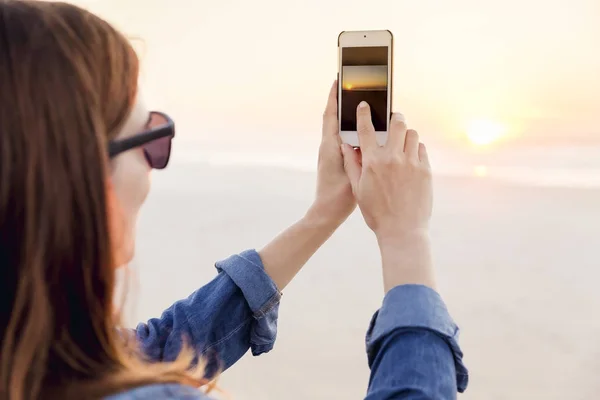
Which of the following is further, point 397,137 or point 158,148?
point 397,137

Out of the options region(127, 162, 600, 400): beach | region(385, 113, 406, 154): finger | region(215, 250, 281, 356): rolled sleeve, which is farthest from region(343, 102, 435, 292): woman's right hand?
region(127, 162, 600, 400): beach

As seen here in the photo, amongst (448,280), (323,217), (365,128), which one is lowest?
(448,280)

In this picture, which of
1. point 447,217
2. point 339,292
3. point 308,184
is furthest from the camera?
point 308,184

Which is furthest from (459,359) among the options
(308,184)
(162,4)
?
(162,4)

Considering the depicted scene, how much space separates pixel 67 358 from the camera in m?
0.37

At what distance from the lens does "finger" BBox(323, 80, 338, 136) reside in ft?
2.15

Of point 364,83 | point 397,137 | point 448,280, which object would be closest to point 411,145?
point 397,137

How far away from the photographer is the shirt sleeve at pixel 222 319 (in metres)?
→ 0.61

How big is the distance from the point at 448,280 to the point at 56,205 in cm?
117

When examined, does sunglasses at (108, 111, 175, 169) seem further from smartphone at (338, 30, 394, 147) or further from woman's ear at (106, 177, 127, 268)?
smartphone at (338, 30, 394, 147)

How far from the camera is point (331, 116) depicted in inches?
25.9

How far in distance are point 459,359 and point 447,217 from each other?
115 cm

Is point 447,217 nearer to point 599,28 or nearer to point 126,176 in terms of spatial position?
point 599,28

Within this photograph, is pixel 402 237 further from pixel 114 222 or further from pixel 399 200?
pixel 114 222
